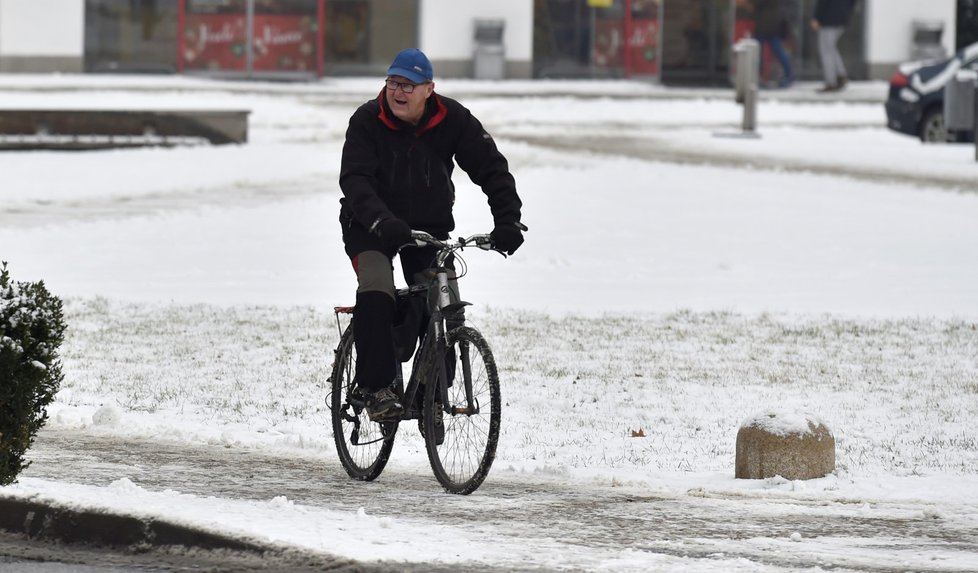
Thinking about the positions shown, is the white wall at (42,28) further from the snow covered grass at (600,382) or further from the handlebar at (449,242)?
the handlebar at (449,242)

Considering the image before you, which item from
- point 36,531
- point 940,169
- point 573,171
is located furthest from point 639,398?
point 940,169

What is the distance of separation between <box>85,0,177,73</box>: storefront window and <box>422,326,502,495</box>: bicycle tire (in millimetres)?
31595

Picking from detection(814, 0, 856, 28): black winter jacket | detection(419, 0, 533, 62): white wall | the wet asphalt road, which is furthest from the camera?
detection(419, 0, 533, 62): white wall

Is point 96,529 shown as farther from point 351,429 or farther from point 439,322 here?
point 351,429

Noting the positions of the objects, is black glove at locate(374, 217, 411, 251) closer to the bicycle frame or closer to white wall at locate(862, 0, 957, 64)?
the bicycle frame

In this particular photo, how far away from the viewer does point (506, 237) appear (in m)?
7.12

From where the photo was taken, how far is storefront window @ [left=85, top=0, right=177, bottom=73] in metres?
37.8

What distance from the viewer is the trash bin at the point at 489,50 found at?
40625mm

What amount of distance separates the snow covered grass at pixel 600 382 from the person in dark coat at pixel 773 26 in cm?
2822

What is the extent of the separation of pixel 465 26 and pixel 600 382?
103 ft

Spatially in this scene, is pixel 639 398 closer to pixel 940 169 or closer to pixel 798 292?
pixel 798 292

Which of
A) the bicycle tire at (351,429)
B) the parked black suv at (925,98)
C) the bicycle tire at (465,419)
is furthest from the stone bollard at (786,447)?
the parked black suv at (925,98)

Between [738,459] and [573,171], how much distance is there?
13.7 meters

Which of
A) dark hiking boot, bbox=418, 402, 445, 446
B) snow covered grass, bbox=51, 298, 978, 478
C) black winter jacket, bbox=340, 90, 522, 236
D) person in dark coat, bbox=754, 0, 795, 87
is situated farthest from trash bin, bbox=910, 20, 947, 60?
dark hiking boot, bbox=418, 402, 445, 446
